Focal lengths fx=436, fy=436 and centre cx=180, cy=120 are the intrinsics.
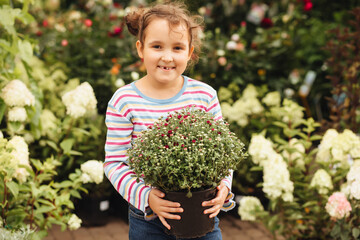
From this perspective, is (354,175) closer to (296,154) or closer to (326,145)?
(326,145)

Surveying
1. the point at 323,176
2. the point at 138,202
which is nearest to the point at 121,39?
the point at 323,176

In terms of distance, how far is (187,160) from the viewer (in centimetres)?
141

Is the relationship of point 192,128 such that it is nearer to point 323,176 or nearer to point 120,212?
point 323,176

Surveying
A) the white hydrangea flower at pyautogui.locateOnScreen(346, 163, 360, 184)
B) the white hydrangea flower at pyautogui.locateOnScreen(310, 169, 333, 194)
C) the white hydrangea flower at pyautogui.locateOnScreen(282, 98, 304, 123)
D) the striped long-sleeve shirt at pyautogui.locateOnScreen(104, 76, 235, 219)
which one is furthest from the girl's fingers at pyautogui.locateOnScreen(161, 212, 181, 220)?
the white hydrangea flower at pyautogui.locateOnScreen(282, 98, 304, 123)

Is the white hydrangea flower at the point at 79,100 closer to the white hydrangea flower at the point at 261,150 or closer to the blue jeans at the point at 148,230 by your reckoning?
the white hydrangea flower at the point at 261,150

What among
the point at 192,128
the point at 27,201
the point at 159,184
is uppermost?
the point at 192,128

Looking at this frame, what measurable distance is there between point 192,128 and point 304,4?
3.80m

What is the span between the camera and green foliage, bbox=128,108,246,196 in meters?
1.42

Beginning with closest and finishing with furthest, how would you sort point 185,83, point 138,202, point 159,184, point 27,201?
point 159,184 → point 138,202 → point 185,83 → point 27,201

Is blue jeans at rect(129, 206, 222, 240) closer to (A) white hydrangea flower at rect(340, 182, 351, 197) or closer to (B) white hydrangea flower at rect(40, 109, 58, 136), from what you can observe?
(A) white hydrangea flower at rect(340, 182, 351, 197)

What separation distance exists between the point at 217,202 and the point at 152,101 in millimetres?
471

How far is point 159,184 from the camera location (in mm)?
1472

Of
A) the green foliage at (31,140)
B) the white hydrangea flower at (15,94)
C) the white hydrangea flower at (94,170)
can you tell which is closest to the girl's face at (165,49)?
the green foliage at (31,140)

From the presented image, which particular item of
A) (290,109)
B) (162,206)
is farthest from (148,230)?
(290,109)
